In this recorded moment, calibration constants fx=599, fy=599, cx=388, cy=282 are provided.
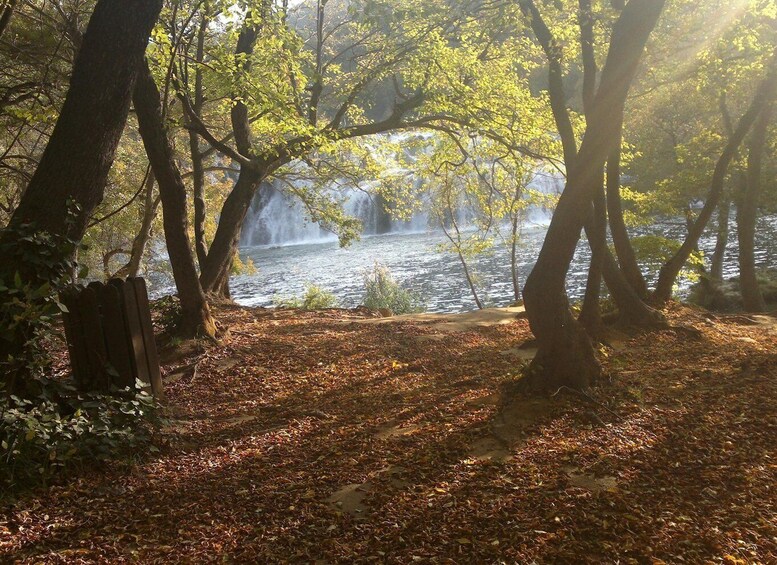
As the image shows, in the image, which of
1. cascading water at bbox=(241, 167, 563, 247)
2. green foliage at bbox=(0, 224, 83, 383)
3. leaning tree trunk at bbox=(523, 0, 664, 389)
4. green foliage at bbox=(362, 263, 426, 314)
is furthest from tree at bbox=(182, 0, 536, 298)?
cascading water at bbox=(241, 167, 563, 247)

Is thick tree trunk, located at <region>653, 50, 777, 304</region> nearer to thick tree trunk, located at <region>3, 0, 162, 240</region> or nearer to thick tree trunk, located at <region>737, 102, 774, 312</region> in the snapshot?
thick tree trunk, located at <region>737, 102, 774, 312</region>

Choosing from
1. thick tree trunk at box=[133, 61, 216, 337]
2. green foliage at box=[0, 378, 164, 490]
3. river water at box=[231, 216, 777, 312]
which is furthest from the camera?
river water at box=[231, 216, 777, 312]

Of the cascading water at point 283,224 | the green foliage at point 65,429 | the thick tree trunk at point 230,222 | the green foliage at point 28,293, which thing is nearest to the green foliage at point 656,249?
the thick tree trunk at point 230,222

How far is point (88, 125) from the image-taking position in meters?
3.75

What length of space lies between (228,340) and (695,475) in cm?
549

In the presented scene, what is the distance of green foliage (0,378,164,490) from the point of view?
324 centimetres

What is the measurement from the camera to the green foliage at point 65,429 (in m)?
3.24

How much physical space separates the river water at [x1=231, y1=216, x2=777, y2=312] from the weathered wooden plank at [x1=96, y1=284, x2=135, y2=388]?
14.2 m

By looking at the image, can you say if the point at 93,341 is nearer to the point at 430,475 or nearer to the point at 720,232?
the point at 430,475

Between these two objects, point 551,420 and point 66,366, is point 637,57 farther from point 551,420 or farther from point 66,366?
point 66,366

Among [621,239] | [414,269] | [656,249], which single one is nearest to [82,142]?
[621,239]

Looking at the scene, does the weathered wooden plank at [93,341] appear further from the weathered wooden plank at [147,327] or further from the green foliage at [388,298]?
the green foliage at [388,298]

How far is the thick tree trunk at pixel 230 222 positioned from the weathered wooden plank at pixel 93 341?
18.3 feet

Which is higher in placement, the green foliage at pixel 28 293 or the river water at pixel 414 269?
the green foliage at pixel 28 293
